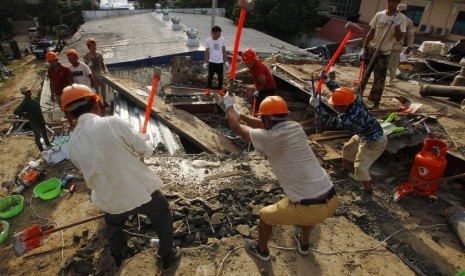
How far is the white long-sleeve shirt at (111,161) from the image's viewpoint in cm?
247

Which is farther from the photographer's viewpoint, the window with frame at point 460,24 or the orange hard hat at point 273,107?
the window with frame at point 460,24

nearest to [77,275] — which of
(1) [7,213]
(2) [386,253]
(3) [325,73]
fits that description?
(1) [7,213]

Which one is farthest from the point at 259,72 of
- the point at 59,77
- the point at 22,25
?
the point at 22,25

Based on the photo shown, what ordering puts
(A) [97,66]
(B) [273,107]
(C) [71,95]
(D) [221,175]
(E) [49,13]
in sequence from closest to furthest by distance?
1. (C) [71,95]
2. (B) [273,107]
3. (D) [221,175]
4. (A) [97,66]
5. (E) [49,13]

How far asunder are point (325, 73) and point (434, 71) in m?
7.22

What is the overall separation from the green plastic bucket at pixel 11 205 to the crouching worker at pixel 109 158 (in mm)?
2460

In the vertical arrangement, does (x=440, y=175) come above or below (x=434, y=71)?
below

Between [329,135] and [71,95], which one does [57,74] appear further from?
[329,135]

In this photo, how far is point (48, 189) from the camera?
470 centimetres

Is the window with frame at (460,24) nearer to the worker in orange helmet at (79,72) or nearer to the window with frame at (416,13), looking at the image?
the window with frame at (416,13)

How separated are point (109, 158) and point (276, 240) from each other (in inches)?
92.9

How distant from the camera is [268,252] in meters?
3.43

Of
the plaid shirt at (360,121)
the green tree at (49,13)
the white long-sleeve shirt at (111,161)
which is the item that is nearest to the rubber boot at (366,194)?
the plaid shirt at (360,121)

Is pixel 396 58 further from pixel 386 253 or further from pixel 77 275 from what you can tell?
pixel 77 275
